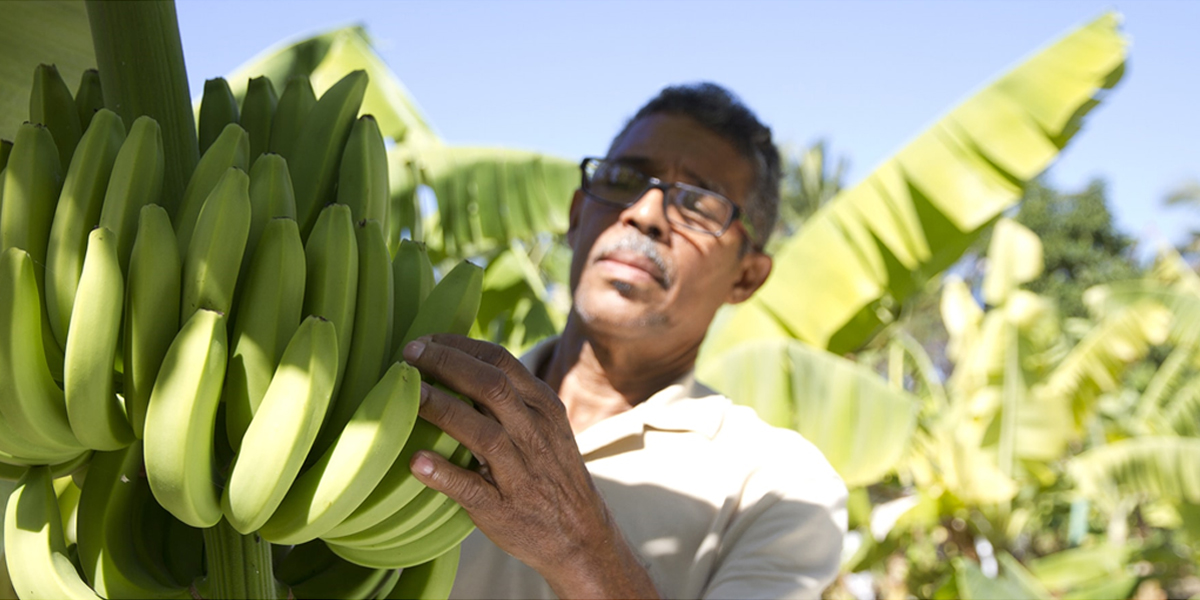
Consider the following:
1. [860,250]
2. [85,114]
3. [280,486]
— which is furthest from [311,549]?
[860,250]

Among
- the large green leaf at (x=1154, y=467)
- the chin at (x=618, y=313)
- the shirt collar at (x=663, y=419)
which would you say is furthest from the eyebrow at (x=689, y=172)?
the large green leaf at (x=1154, y=467)

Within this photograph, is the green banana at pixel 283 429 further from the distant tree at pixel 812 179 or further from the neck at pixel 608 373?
the distant tree at pixel 812 179

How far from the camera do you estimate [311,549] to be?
1.06m

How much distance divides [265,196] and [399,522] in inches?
13.4

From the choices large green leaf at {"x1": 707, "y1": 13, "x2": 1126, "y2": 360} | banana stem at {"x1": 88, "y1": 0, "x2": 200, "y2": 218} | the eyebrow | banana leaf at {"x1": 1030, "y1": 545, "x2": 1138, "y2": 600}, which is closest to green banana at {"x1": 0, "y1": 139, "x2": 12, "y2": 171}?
banana stem at {"x1": 88, "y1": 0, "x2": 200, "y2": 218}

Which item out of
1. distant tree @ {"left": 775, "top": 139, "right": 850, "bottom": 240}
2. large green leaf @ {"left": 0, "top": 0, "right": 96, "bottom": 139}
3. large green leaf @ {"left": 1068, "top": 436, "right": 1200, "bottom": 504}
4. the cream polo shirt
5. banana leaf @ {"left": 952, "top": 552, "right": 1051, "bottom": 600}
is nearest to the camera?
large green leaf @ {"left": 0, "top": 0, "right": 96, "bottom": 139}

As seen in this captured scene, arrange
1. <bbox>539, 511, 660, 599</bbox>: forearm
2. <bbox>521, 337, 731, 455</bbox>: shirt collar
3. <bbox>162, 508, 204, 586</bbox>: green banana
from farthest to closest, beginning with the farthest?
<bbox>521, 337, 731, 455</bbox>: shirt collar → <bbox>539, 511, 660, 599</bbox>: forearm → <bbox>162, 508, 204, 586</bbox>: green banana

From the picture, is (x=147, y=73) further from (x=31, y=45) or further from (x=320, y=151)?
(x=31, y=45)

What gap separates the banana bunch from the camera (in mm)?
763

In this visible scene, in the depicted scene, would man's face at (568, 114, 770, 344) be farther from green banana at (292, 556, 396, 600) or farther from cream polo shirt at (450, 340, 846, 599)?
green banana at (292, 556, 396, 600)

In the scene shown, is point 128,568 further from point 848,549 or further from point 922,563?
point 922,563

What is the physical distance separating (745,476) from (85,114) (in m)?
1.16

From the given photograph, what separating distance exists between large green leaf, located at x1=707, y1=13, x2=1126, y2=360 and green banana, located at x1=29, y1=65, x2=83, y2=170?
3139mm

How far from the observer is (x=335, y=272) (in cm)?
86
